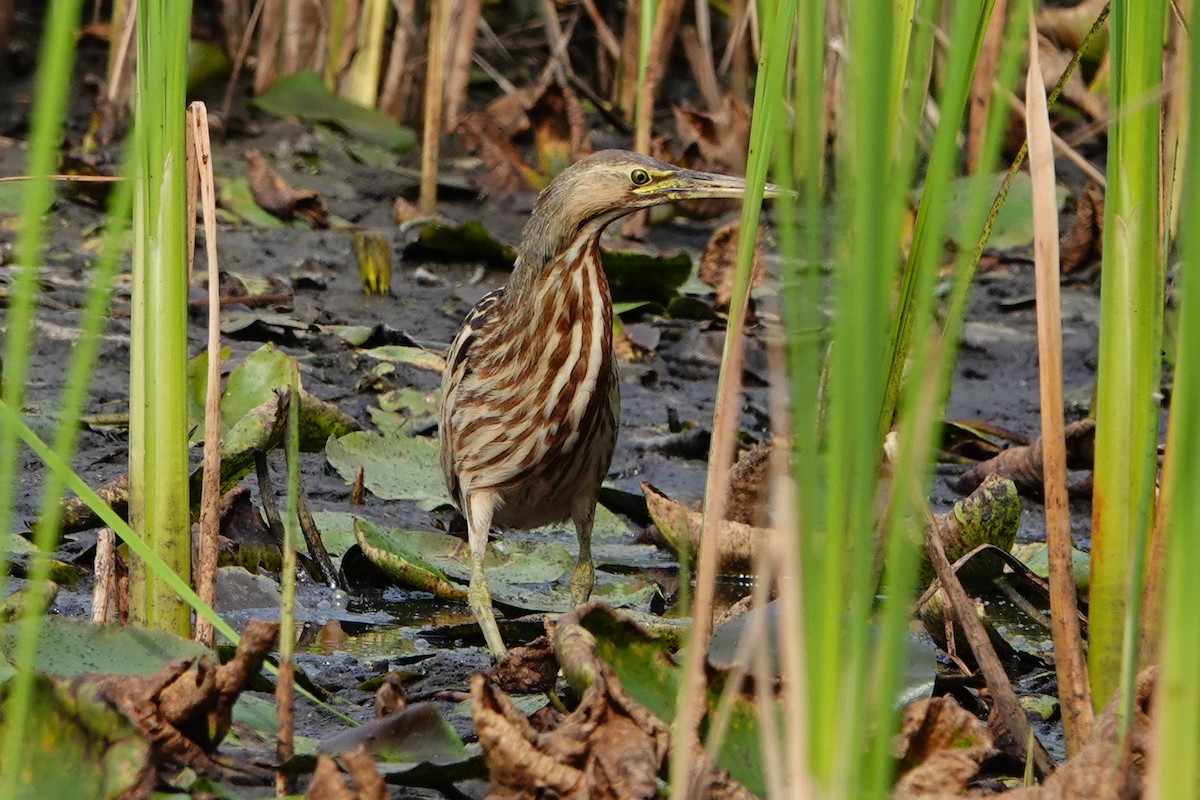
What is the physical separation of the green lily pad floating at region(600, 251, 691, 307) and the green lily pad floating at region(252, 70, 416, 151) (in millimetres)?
2018

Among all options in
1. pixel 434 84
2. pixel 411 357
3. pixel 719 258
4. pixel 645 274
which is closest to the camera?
pixel 411 357

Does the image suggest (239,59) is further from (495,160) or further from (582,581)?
(582,581)

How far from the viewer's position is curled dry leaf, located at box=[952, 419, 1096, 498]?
15.4 ft

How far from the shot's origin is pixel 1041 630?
3832 millimetres

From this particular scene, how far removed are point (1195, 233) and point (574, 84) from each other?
7.71 m

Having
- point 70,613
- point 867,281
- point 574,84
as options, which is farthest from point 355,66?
point 867,281

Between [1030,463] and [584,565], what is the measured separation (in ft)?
4.68

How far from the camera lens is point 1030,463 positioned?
4754 mm

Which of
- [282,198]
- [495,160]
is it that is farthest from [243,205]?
[495,160]

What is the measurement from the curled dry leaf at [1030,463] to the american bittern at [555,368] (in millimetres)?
1208

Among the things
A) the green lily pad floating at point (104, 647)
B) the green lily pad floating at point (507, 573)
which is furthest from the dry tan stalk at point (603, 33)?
the green lily pad floating at point (104, 647)

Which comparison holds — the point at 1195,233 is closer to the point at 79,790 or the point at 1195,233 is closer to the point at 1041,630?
the point at 79,790

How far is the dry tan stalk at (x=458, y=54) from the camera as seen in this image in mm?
7816

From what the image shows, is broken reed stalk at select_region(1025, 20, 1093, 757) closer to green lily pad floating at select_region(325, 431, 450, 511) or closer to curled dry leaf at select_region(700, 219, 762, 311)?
green lily pad floating at select_region(325, 431, 450, 511)
